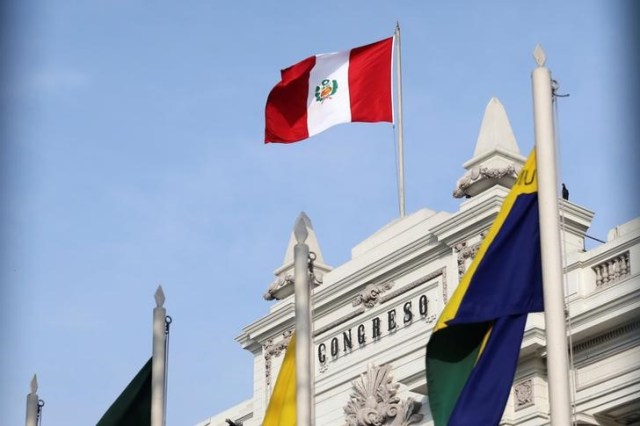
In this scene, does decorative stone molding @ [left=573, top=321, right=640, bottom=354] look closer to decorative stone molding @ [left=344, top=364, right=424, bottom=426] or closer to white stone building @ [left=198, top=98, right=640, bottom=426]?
white stone building @ [left=198, top=98, right=640, bottom=426]

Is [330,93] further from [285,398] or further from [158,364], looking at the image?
[285,398]

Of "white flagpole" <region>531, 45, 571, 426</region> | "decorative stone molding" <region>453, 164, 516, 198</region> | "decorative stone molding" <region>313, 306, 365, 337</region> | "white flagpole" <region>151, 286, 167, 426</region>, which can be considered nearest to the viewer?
"white flagpole" <region>531, 45, 571, 426</region>

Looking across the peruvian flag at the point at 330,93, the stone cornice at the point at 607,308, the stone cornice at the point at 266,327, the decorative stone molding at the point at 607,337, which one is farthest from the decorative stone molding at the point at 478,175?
the stone cornice at the point at 266,327

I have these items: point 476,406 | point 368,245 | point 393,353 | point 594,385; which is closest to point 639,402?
point 594,385

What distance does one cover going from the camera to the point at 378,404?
29.3 m

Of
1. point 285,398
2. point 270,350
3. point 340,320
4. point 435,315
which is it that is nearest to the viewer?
point 285,398

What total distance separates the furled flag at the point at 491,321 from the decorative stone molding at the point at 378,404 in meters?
11.7

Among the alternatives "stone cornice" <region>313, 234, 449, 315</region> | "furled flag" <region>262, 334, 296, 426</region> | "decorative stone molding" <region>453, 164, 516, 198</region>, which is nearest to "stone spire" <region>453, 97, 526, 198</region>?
"decorative stone molding" <region>453, 164, 516, 198</region>

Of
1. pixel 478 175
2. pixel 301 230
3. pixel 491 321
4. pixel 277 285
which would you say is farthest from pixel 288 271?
pixel 491 321

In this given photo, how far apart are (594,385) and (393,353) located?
14.0 feet

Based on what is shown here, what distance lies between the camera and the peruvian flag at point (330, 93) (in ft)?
101

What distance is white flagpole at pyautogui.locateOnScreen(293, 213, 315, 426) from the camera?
2017 cm

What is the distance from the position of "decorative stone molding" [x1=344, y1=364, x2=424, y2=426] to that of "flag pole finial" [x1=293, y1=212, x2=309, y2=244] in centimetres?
760

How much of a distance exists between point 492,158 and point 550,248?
12455mm
